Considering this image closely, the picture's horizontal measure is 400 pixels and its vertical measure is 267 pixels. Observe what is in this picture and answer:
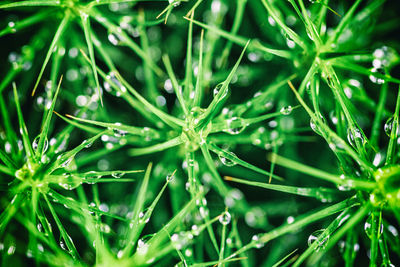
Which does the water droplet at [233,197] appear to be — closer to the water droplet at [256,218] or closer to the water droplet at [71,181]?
the water droplet at [256,218]

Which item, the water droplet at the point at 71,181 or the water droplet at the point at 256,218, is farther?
the water droplet at the point at 256,218

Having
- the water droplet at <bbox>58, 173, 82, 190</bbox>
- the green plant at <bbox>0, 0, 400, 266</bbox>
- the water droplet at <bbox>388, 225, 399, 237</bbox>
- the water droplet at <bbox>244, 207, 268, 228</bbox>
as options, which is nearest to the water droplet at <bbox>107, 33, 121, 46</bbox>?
the green plant at <bbox>0, 0, 400, 266</bbox>

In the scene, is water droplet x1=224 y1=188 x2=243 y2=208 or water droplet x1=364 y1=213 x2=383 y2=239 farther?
water droplet x1=224 y1=188 x2=243 y2=208

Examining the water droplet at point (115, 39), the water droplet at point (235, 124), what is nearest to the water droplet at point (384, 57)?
the water droplet at point (235, 124)

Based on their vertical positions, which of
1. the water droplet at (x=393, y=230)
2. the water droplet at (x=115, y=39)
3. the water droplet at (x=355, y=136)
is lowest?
the water droplet at (x=393, y=230)

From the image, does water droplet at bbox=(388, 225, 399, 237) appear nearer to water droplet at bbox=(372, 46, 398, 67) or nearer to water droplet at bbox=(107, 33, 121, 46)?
water droplet at bbox=(372, 46, 398, 67)

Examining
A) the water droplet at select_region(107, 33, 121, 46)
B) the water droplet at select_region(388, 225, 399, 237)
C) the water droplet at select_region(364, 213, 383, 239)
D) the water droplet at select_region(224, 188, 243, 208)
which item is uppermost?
the water droplet at select_region(107, 33, 121, 46)

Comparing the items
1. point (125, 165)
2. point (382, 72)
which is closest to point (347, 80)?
point (382, 72)

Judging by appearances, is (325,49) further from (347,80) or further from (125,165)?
(125,165)

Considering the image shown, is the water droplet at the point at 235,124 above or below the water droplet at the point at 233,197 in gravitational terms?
above
